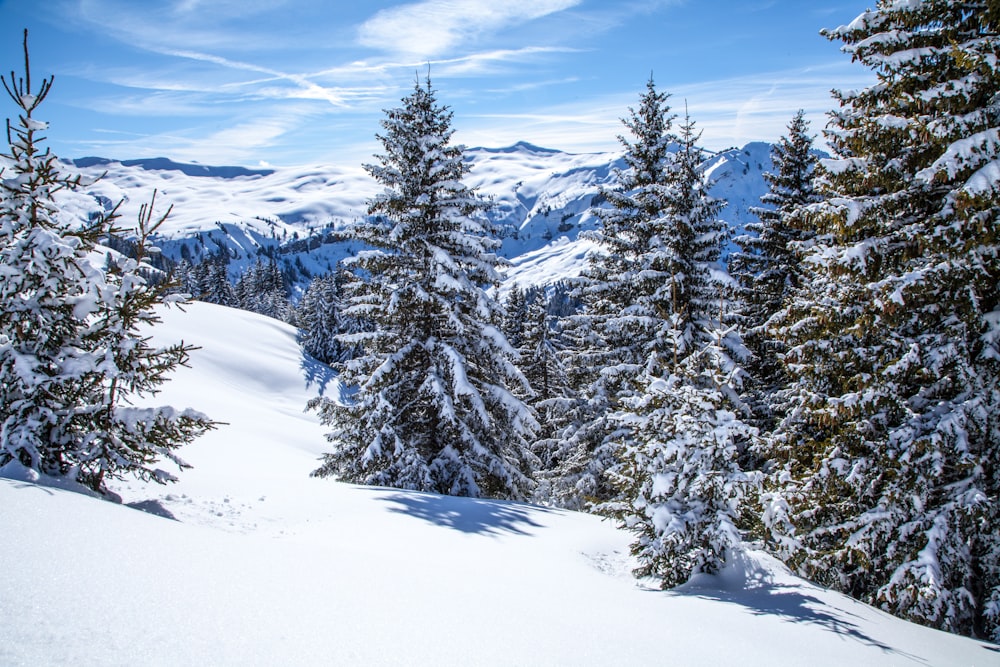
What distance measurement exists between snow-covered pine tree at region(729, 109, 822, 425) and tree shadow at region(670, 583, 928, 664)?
11230mm

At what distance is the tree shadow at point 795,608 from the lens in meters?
5.82

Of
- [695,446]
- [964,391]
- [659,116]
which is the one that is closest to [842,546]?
[964,391]

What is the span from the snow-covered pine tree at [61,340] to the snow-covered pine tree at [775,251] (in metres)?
16.6

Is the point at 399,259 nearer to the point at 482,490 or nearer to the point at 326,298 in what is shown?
the point at 482,490

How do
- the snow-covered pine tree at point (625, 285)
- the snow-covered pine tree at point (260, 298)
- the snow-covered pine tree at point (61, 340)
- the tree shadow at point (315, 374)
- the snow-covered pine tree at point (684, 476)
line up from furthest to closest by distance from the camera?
the snow-covered pine tree at point (260, 298) → the tree shadow at point (315, 374) → the snow-covered pine tree at point (625, 285) → the snow-covered pine tree at point (684, 476) → the snow-covered pine tree at point (61, 340)

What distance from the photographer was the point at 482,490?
1473 cm

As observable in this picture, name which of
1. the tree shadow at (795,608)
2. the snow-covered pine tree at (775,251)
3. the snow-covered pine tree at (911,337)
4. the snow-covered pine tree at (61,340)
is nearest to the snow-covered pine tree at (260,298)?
the snow-covered pine tree at (775,251)

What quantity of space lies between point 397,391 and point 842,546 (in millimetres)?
10504

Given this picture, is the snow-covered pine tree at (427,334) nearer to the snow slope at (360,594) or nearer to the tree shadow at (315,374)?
the snow slope at (360,594)

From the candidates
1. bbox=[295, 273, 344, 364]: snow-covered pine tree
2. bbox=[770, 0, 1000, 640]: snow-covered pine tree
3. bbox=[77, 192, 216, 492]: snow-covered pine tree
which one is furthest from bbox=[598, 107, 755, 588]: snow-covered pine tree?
bbox=[295, 273, 344, 364]: snow-covered pine tree

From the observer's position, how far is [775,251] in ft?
59.9

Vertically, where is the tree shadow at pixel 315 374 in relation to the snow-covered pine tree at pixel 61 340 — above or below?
below

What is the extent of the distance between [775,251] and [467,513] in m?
14.5

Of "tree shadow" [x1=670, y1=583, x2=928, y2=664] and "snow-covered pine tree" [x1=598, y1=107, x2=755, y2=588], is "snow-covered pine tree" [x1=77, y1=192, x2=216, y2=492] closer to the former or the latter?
"snow-covered pine tree" [x1=598, y1=107, x2=755, y2=588]
